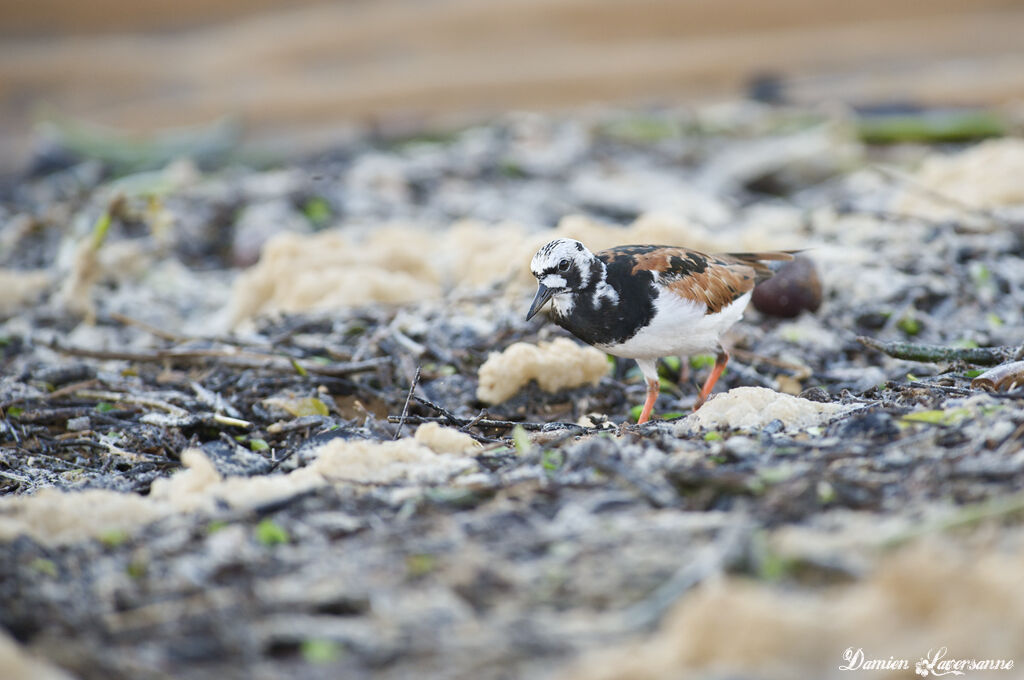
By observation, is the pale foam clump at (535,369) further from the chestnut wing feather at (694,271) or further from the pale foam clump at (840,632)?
the pale foam clump at (840,632)

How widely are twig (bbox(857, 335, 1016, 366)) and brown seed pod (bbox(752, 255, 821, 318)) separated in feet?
3.02

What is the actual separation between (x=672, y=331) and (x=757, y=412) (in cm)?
74

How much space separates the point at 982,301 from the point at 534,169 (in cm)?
450

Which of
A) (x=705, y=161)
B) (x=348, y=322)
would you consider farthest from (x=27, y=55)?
(x=348, y=322)

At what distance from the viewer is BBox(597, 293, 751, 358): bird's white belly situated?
390cm

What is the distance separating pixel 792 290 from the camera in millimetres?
5078

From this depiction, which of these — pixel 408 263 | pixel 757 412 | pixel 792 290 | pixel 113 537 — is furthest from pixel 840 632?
pixel 408 263

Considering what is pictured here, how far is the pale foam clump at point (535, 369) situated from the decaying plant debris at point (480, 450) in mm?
19

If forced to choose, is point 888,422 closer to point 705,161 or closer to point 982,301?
point 982,301

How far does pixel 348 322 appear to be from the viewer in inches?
205

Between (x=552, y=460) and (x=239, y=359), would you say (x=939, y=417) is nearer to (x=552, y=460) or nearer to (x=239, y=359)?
(x=552, y=460)

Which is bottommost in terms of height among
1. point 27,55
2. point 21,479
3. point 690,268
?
point 21,479

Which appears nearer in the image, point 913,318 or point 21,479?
point 21,479

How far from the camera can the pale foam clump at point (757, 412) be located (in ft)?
10.5
